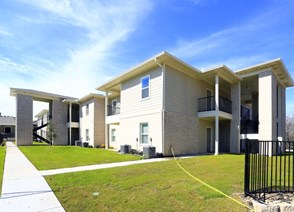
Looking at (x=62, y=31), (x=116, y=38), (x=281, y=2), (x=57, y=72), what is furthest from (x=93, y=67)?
(x=281, y=2)

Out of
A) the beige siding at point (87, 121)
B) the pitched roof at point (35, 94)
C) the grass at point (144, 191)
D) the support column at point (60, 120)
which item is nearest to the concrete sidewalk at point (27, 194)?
the grass at point (144, 191)

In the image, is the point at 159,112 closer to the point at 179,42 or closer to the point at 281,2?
the point at 179,42

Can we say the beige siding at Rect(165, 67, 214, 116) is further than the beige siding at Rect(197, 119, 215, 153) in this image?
No

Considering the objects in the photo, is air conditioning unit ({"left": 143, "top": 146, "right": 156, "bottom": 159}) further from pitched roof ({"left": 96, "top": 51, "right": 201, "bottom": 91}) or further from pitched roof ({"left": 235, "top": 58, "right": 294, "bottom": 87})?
pitched roof ({"left": 235, "top": 58, "right": 294, "bottom": 87})

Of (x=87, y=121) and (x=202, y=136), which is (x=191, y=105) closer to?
(x=202, y=136)

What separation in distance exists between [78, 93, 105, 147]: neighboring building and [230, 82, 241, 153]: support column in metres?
13.5

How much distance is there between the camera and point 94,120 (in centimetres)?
2288

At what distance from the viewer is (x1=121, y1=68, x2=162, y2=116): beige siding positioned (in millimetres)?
13711

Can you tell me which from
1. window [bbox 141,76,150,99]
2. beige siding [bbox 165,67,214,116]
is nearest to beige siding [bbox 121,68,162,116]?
window [bbox 141,76,150,99]

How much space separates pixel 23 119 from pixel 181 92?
740 inches

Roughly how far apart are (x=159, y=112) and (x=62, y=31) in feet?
23.5

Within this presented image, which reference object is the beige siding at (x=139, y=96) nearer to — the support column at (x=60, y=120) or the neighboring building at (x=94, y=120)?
the neighboring building at (x=94, y=120)

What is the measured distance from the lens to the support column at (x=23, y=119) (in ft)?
76.3

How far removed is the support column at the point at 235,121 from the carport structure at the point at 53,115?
18.7m
